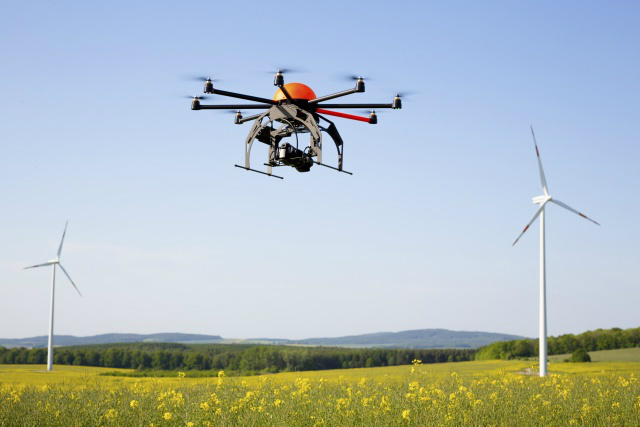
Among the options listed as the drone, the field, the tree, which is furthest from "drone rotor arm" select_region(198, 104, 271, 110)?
the tree

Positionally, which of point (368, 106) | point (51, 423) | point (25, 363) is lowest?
point (25, 363)

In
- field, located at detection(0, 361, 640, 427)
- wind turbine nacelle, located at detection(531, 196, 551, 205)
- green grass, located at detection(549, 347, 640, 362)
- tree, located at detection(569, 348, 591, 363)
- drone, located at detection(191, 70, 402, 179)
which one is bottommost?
green grass, located at detection(549, 347, 640, 362)

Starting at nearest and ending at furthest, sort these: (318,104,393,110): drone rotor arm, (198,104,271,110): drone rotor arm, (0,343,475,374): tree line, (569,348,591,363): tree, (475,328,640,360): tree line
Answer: (318,104,393,110): drone rotor arm, (198,104,271,110): drone rotor arm, (569,348,591,363): tree, (475,328,640,360): tree line, (0,343,475,374): tree line

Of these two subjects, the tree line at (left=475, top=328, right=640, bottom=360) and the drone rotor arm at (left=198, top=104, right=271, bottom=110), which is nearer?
the drone rotor arm at (left=198, top=104, right=271, bottom=110)

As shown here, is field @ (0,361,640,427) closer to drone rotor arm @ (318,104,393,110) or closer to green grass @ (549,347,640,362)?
drone rotor arm @ (318,104,393,110)

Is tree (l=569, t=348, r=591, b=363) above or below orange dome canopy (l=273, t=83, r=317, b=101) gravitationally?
below

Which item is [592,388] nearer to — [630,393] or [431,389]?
[630,393]

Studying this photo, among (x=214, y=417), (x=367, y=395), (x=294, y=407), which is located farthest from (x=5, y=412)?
(x=367, y=395)
